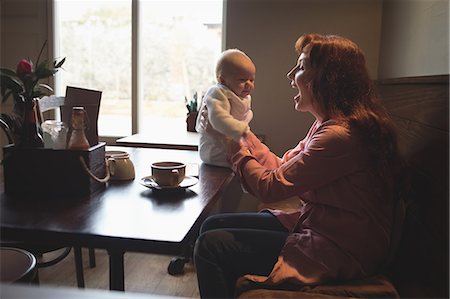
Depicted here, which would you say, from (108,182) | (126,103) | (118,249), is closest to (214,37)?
(126,103)

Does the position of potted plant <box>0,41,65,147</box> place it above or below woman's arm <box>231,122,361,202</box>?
above

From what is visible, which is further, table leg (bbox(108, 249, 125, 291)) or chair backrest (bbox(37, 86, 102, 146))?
chair backrest (bbox(37, 86, 102, 146))

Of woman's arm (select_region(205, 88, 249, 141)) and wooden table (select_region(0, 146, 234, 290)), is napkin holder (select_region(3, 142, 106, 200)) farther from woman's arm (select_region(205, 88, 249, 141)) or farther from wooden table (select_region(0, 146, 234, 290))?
woman's arm (select_region(205, 88, 249, 141))

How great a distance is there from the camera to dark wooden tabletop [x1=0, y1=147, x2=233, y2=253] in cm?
94

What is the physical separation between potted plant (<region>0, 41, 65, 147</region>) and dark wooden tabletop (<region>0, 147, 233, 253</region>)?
0.18m

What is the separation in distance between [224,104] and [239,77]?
0.46 feet

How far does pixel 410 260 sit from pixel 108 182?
0.94 m

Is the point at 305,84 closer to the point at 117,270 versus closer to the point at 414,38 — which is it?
the point at 117,270

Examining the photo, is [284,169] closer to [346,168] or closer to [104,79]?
[346,168]

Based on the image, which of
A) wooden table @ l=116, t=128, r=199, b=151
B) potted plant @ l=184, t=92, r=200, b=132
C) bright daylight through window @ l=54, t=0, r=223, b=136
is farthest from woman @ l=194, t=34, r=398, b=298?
bright daylight through window @ l=54, t=0, r=223, b=136

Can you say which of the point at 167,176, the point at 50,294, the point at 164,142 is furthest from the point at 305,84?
the point at 164,142

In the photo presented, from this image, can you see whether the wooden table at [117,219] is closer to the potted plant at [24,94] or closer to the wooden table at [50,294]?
the potted plant at [24,94]

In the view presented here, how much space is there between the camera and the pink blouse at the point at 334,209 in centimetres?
117

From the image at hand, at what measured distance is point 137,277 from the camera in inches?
98.5
